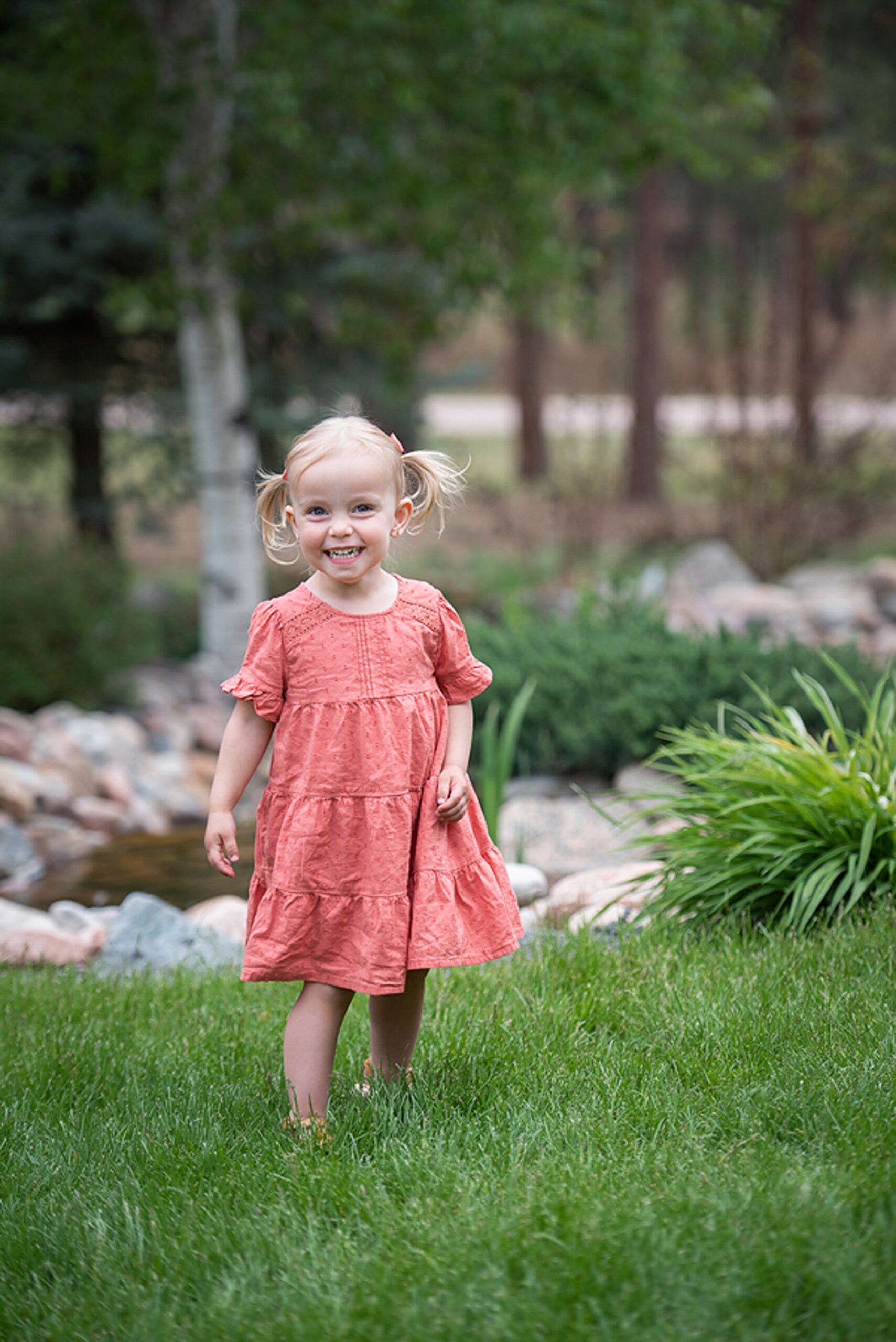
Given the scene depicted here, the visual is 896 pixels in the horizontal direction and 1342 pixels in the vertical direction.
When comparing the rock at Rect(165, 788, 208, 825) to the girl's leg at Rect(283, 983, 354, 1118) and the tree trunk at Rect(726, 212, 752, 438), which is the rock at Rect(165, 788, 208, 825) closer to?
the girl's leg at Rect(283, 983, 354, 1118)

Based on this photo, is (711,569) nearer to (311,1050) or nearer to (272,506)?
(272,506)

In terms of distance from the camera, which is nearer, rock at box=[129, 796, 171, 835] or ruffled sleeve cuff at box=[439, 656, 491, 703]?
ruffled sleeve cuff at box=[439, 656, 491, 703]

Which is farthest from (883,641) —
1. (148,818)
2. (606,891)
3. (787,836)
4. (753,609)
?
(787,836)

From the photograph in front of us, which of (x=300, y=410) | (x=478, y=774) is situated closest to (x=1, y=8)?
(x=300, y=410)

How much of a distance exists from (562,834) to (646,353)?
43.4ft

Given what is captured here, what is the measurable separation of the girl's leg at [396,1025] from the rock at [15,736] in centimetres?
451

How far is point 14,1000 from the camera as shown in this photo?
137 inches

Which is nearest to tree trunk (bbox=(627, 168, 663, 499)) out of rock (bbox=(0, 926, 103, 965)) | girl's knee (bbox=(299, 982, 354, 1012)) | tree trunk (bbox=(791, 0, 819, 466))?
tree trunk (bbox=(791, 0, 819, 466))

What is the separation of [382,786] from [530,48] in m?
5.47

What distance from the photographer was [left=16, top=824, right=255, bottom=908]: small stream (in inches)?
209

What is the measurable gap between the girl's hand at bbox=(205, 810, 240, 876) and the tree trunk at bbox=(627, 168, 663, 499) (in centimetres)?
1486

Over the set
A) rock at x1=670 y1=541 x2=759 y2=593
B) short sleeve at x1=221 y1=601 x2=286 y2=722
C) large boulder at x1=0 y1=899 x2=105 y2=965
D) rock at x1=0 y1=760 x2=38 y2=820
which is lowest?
rock at x1=0 y1=760 x2=38 y2=820

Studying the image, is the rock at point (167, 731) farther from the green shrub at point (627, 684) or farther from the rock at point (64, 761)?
the green shrub at point (627, 684)

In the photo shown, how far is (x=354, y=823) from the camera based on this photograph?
2.61 meters
